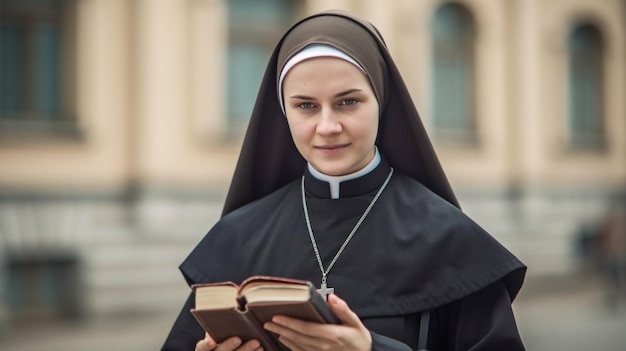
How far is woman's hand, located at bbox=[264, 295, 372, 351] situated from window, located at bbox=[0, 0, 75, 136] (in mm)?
8542

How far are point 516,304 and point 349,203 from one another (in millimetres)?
10383

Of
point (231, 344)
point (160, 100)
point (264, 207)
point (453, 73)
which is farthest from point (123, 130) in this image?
point (231, 344)

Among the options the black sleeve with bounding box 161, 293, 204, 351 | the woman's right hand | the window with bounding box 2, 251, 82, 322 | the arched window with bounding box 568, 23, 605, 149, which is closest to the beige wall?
the window with bounding box 2, 251, 82, 322

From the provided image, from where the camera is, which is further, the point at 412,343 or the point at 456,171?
the point at 456,171

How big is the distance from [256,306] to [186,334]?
63 centimetres

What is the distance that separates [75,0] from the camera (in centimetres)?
1010

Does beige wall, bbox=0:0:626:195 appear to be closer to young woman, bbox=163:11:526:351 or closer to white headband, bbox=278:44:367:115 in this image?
young woman, bbox=163:11:526:351

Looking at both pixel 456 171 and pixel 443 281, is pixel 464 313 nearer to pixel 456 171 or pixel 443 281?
pixel 443 281

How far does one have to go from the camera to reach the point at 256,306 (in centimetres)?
187

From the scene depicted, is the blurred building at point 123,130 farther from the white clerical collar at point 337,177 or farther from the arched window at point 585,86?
the white clerical collar at point 337,177

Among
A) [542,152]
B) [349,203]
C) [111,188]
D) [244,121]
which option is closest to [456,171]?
[542,152]

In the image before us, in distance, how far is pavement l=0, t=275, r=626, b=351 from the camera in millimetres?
8820

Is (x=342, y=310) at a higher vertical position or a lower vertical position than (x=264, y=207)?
lower

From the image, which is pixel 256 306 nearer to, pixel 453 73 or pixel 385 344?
pixel 385 344
